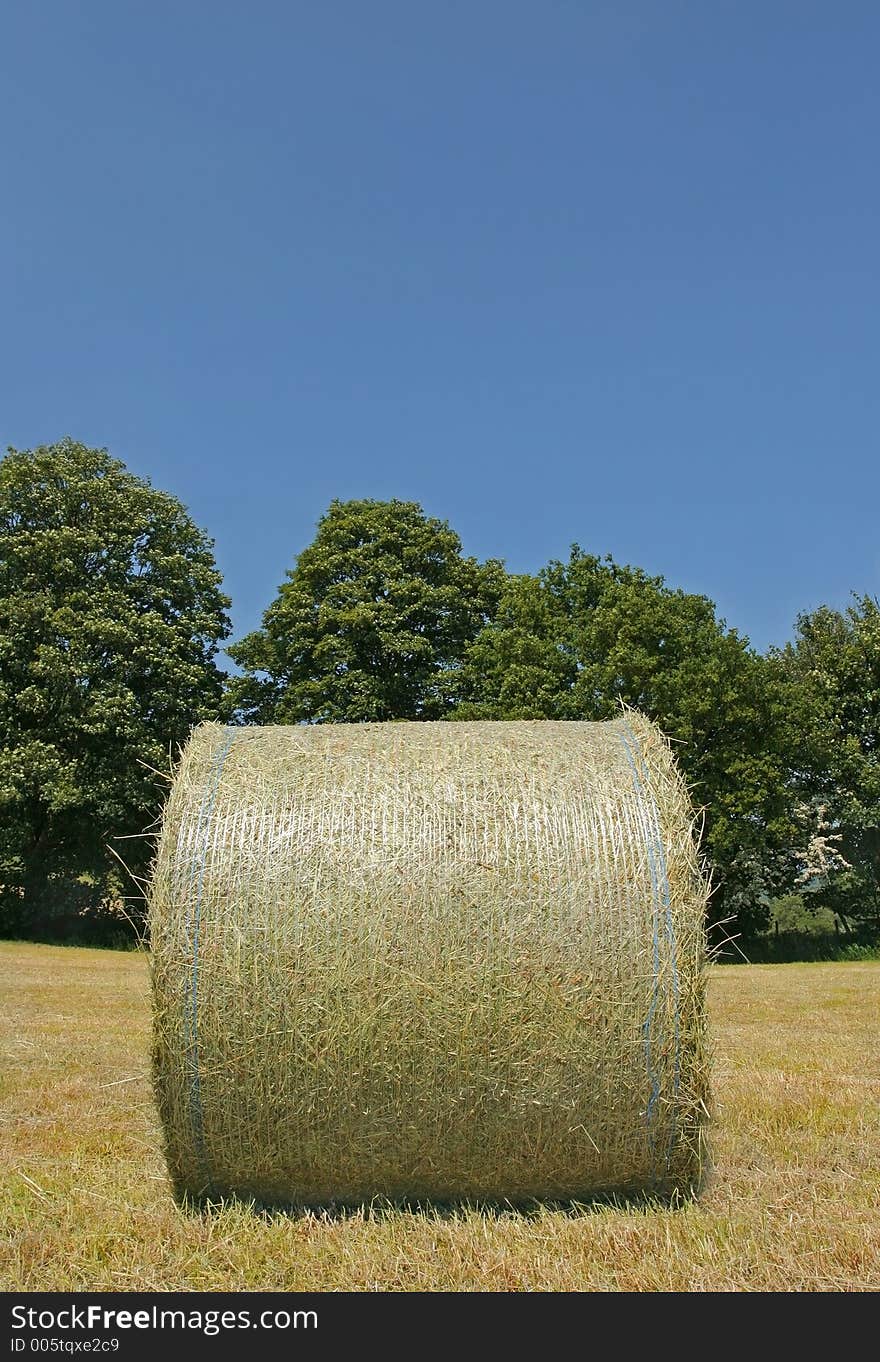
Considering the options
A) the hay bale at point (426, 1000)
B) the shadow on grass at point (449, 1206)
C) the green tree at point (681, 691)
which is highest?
the green tree at point (681, 691)

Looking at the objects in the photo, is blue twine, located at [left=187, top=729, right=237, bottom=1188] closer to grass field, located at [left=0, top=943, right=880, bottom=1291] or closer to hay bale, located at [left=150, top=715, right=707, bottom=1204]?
hay bale, located at [left=150, top=715, right=707, bottom=1204]

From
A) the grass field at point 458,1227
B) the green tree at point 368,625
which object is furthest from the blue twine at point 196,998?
A: the green tree at point 368,625

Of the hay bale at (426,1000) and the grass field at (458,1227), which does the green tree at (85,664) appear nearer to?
the grass field at (458,1227)

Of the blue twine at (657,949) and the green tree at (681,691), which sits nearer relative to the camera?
the blue twine at (657,949)

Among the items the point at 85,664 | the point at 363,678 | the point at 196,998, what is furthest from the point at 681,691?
the point at 196,998

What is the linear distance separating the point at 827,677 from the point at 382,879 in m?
26.5

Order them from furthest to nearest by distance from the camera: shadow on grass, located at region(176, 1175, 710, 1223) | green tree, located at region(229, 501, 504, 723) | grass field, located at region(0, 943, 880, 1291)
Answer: green tree, located at region(229, 501, 504, 723) < shadow on grass, located at region(176, 1175, 710, 1223) < grass field, located at region(0, 943, 880, 1291)

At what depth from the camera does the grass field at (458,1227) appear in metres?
3.97

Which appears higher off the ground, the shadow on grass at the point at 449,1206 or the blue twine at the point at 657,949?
the blue twine at the point at 657,949

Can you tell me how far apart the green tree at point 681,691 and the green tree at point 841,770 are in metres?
1.08

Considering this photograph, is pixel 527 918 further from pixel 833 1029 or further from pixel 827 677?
pixel 827 677

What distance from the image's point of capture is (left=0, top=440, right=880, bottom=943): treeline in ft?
86.2

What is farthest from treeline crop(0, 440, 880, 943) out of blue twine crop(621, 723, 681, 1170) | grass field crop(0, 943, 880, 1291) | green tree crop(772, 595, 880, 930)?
blue twine crop(621, 723, 681, 1170)

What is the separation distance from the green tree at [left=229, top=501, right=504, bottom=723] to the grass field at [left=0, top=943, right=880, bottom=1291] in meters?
21.9
